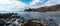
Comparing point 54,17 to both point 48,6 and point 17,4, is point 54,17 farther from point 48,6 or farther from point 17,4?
point 17,4

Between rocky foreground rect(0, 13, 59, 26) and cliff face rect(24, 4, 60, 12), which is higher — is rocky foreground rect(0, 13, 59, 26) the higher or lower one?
the lower one

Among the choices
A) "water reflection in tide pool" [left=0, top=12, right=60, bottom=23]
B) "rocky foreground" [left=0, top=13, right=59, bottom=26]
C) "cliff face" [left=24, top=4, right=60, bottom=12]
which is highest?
"cliff face" [left=24, top=4, right=60, bottom=12]

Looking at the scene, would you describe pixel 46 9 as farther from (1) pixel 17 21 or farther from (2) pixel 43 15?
(1) pixel 17 21

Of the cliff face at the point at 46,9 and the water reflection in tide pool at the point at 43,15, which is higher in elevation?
the cliff face at the point at 46,9

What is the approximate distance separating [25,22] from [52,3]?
0.36 metres

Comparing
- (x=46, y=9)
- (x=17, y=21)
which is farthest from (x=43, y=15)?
(x=17, y=21)

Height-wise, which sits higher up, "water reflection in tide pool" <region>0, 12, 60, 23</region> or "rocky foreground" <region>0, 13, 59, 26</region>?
"water reflection in tide pool" <region>0, 12, 60, 23</region>

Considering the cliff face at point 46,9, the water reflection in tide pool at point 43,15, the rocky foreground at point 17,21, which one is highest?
the cliff face at point 46,9

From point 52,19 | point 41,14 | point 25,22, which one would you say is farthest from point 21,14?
point 52,19

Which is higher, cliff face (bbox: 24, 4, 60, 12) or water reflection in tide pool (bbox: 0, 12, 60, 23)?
cliff face (bbox: 24, 4, 60, 12)

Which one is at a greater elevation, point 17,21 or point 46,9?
point 46,9

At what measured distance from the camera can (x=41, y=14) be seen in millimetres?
1029

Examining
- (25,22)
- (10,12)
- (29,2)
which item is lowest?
(25,22)

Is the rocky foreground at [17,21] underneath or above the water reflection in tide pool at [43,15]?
underneath
